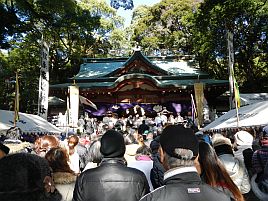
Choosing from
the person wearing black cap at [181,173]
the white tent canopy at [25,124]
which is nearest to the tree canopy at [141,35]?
the white tent canopy at [25,124]

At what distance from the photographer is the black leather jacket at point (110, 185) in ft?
7.98

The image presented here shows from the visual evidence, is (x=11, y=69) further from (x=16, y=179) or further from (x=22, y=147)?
(x=16, y=179)

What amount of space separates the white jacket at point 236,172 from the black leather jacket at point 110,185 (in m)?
1.07

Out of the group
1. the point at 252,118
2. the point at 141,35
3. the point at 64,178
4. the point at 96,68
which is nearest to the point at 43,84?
the point at 96,68

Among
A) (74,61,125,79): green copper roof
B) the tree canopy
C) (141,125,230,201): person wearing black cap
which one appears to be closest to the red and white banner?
the tree canopy

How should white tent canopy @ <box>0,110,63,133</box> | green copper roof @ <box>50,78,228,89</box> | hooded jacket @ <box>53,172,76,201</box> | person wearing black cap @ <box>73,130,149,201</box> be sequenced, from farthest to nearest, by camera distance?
green copper roof @ <box>50,78,228,89</box>, white tent canopy @ <box>0,110,63,133</box>, hooded jacket @ <box>53,172,76,201</box>, person wearing black cap @ <box>73,130,149,201</box>

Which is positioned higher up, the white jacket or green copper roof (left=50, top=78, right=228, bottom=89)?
green copper roof (left=50, top=78, right=228, bottom=89)

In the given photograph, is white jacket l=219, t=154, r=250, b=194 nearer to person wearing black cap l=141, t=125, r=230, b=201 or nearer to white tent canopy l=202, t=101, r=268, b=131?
person wearing black cap l=141, t=125, r=230, b=201

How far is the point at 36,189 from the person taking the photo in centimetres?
137

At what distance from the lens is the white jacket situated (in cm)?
315

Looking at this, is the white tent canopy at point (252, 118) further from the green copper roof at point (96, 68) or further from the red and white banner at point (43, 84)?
the green copper roof at point (96, 68)

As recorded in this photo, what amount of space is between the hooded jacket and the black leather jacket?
0.87ft

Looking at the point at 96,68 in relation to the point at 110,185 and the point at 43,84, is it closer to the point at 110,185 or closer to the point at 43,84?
the point at 43,84

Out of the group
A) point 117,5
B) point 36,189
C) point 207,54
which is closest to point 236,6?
point 207,54
